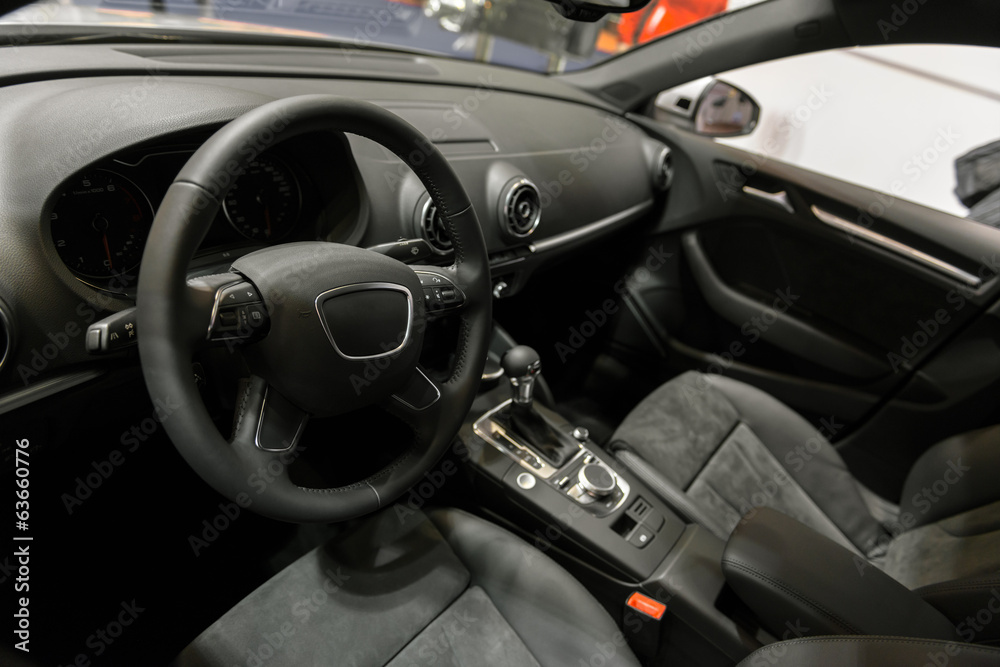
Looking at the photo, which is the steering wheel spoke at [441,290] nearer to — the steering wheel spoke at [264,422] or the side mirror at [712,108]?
the steering wheel spoke at [264,422]

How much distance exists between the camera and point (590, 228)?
1746 millimetres

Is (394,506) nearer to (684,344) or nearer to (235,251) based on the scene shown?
(235,251)

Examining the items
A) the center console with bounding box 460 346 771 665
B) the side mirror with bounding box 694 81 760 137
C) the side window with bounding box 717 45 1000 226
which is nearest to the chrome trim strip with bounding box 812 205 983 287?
the side mirror with bounding box 694 81 760 137

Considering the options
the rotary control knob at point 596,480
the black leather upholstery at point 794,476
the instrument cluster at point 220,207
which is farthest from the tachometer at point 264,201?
the black leather upholstery at point 794,476

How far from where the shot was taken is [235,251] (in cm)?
93

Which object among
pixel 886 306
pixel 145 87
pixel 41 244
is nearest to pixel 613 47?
pixel 886 306

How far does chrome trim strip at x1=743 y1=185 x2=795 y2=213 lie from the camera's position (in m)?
1.80

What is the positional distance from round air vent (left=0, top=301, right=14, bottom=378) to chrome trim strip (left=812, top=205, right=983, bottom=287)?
1837 millimetres

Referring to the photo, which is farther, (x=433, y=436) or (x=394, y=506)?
(x=394, y=506)

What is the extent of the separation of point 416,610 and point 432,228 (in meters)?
0.67

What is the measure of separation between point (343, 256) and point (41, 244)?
1.19 feet

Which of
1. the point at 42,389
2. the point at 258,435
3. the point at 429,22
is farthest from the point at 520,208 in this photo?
the point at 429,22

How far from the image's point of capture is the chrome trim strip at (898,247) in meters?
1.56

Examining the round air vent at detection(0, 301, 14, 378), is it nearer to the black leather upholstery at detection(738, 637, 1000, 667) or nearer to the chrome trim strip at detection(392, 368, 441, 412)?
the chrome trim strip at detection(392, 368, 441, 412)
